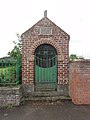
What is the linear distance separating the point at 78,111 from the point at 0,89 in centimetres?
349

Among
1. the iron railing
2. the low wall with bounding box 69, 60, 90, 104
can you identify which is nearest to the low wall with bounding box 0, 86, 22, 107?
the iron railing

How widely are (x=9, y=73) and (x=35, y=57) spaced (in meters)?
1.61

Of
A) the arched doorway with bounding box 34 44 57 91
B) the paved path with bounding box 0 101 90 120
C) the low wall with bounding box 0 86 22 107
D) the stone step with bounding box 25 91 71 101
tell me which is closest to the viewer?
the paved path with bounding box 0 101 90 120

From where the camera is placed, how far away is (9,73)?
27.4 feet

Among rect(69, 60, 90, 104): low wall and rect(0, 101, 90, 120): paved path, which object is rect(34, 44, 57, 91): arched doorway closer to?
rect(0, 101, 90, 120): paved path

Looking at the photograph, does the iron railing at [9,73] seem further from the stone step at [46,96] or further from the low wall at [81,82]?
the low wall at [81,82]

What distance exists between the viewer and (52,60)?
363 inches

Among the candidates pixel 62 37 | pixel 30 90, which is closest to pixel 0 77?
pixel 30 90

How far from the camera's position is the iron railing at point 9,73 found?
833 cm

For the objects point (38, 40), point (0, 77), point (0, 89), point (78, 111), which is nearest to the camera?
point (78, 111)

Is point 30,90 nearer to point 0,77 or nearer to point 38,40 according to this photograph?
point 0,77

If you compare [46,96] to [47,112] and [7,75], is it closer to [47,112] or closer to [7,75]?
[47,112]

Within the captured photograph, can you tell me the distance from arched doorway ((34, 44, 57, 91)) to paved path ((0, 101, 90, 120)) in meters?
1.44

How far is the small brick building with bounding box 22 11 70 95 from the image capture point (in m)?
8.87
